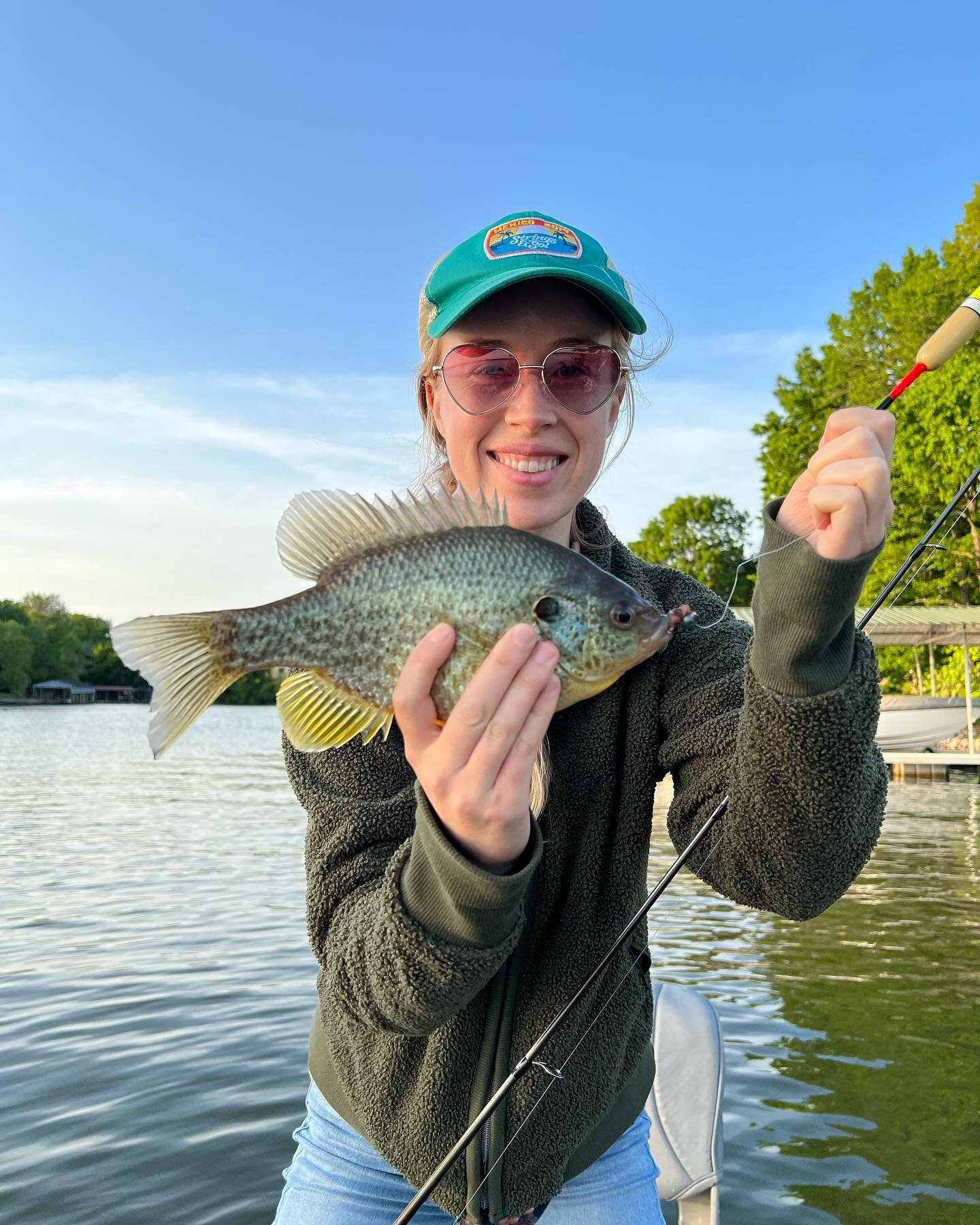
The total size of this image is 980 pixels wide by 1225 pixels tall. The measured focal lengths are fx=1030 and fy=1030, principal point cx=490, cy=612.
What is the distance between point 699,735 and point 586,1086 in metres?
1.10

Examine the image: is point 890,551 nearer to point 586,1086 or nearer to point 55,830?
point 55,830

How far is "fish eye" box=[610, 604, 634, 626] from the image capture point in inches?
91.4

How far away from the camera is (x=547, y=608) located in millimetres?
2295

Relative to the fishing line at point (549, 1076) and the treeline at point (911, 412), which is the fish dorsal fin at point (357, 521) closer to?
the fishing line at point (549, 1076)

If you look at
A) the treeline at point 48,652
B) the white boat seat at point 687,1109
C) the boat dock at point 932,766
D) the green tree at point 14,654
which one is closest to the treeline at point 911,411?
the boat dock at point 932,766

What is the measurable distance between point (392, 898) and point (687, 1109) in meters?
2.67

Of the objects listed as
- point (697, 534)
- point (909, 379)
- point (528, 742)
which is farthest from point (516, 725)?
point (697, 534)

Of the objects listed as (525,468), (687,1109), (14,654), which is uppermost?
(14,654)

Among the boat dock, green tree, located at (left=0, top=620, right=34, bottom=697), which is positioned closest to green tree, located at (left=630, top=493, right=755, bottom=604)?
the boat dock

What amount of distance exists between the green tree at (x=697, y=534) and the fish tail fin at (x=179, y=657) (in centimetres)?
6233

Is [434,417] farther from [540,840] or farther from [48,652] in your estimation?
[48,652]

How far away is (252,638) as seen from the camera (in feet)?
8.03

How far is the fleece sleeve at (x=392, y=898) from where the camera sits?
91.2 inches

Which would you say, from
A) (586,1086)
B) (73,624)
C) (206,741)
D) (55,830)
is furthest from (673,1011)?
(73,624)
